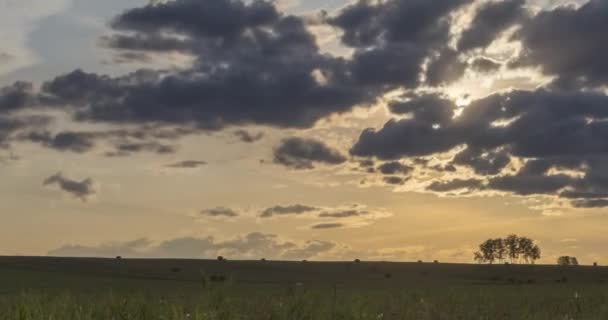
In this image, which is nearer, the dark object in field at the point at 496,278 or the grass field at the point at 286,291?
the grass field at the point at 286,291

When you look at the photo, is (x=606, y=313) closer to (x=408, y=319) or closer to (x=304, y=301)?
(x=408, y=319)

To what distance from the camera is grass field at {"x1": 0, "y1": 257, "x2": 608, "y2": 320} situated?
935 centimetres

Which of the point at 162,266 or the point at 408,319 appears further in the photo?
the point at 162,266

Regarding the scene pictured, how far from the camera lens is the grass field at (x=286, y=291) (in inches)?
368

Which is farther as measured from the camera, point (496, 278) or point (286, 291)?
point (496, 278)

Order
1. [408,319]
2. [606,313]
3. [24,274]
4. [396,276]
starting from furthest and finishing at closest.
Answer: [396,276], [24,274], [606,313], [408,319]

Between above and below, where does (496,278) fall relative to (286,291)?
above

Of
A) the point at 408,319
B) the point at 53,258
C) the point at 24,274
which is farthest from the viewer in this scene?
the point at 53,258

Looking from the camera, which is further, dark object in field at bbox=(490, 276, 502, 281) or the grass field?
dark object in field at bbox=(490, 276, 502, 281)

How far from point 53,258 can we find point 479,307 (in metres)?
116

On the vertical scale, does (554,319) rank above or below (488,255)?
below

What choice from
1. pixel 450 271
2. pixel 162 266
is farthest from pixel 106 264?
pixel 450 271

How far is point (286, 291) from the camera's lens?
13156 mm

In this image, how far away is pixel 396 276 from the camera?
108562mm
